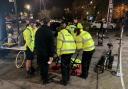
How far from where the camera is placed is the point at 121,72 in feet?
34.7

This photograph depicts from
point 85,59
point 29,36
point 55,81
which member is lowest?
point 55,81

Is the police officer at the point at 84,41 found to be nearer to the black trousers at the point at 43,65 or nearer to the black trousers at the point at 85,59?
the black trousers at the point at 85,59

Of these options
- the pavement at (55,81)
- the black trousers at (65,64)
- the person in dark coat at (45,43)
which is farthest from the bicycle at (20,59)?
the black trousers at (65,64)

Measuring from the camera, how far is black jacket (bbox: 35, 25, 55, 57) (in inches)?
335

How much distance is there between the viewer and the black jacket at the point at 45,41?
27.9 feet

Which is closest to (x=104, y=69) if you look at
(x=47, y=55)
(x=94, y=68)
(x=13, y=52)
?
(x=94, y=68)

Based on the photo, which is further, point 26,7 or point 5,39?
point 26,7

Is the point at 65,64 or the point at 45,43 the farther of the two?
the point at 65,64

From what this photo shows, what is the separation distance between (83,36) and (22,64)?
3694mm

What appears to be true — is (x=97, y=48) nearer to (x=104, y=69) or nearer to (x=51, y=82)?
(x=104, y=69)

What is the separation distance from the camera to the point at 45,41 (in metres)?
8.56

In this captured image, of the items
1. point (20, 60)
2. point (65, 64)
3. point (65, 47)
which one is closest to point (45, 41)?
point (65, 47)

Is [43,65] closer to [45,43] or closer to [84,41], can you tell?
[45,43]

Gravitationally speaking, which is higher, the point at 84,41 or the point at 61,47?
the point at 84,41
